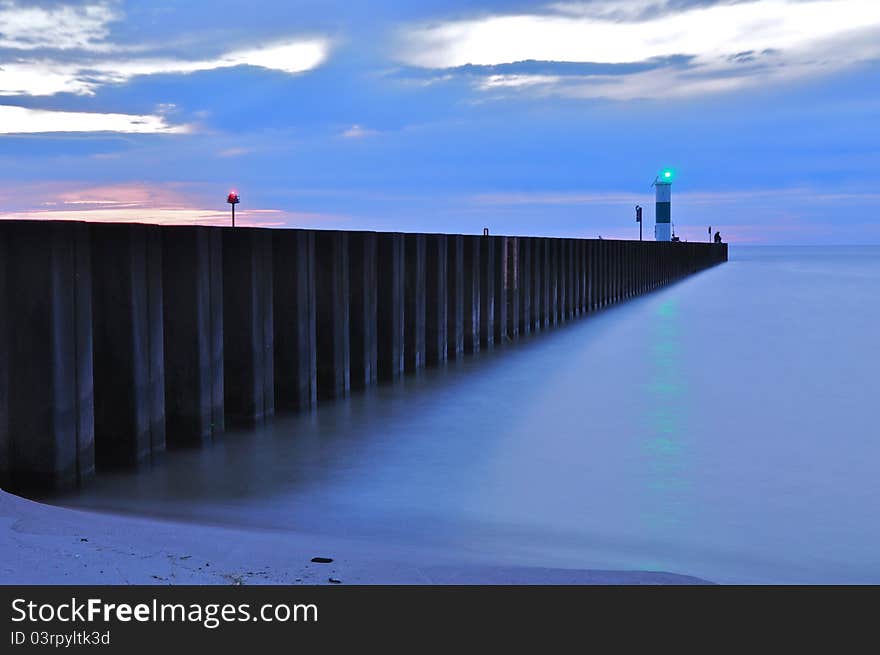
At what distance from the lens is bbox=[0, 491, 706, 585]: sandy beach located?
10.4 feet

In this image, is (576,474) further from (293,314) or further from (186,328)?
(186,328)

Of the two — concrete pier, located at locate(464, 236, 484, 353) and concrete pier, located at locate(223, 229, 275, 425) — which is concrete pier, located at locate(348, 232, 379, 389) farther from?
concrete pier, located at locate(464, 236, 484, 353)

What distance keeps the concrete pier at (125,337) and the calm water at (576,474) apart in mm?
307

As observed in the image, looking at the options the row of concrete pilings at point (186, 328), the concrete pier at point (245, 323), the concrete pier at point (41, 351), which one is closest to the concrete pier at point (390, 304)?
the row of concrete pilings at point (186, 328)

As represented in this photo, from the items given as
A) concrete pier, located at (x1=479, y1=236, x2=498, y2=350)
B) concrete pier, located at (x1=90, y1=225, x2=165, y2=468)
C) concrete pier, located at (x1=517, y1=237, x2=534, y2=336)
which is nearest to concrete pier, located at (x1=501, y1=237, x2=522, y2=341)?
concrete pier, located at (x1=517, y1=237, x2=534, y2=336)

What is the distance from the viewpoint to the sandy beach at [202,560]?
3178 millimetres

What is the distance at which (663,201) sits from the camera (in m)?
78.6

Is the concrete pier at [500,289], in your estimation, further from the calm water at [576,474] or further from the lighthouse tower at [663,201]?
the lighthouse tower at [663,201]

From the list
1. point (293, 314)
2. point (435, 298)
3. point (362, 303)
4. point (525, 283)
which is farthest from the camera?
point (525, 283)

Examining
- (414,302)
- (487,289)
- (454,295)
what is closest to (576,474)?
(414,302)

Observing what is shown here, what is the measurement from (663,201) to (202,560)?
78.9m

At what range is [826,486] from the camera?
19.6 feet
